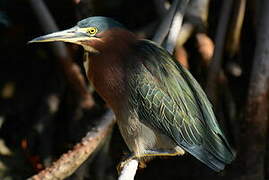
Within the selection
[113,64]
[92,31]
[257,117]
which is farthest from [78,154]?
[257,117]

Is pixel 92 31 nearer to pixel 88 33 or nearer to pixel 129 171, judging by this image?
pixel 88 33

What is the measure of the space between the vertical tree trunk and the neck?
90cm

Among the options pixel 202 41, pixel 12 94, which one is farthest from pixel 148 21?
pixel 12 94

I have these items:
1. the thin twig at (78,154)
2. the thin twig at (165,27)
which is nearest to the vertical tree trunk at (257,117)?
the thin twig at (165,27)

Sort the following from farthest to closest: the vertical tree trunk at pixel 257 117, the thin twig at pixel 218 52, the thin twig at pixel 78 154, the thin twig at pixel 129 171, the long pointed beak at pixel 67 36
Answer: the thin twig at pixel 218 52, the vertical tree trunk at pixel 257 117, the thin twig at pixel 78 154, the long pointed beak at pixel 67 36, the thin twig at pixel 129 171

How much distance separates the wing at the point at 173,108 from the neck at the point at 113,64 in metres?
0.07

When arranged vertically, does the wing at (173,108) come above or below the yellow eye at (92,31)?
below

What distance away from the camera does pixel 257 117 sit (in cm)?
359

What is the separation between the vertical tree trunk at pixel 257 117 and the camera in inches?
136

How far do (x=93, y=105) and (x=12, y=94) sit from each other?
0.72m

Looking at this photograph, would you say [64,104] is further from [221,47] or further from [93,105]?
[221,47]

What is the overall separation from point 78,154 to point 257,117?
3.64ft

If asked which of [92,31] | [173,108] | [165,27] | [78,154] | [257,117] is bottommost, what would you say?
[257,117]

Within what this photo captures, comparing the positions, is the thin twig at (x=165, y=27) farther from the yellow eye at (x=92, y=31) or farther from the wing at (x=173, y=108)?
the yellow eye at (x=92, y=31)
